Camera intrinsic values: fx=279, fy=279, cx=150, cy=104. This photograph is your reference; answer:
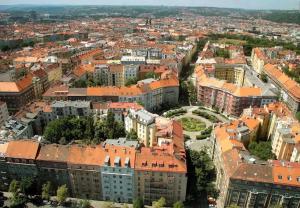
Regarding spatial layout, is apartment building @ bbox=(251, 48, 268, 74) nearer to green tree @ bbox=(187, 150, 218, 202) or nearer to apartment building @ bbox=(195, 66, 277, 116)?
apartment building @ bbox=(195, 66, 277, 116)

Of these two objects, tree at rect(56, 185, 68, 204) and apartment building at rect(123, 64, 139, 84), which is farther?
apartment building at rect(123, 64, 139, 84)

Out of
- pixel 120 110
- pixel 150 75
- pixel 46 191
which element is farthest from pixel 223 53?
pixel 46 191

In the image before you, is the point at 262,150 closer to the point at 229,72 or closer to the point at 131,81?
the point at 131,81

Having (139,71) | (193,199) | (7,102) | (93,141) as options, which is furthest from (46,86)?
(193,199)

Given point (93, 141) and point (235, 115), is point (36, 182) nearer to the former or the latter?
point (93, 141)

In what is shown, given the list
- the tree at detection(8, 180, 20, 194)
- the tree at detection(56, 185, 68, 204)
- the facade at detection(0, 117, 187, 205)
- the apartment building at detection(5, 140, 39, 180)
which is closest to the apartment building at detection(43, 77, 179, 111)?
the facade at detection(0, 117, 187, 205)

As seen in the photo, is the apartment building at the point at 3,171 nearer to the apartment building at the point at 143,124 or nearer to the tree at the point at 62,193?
the tree at the point at 62,193
